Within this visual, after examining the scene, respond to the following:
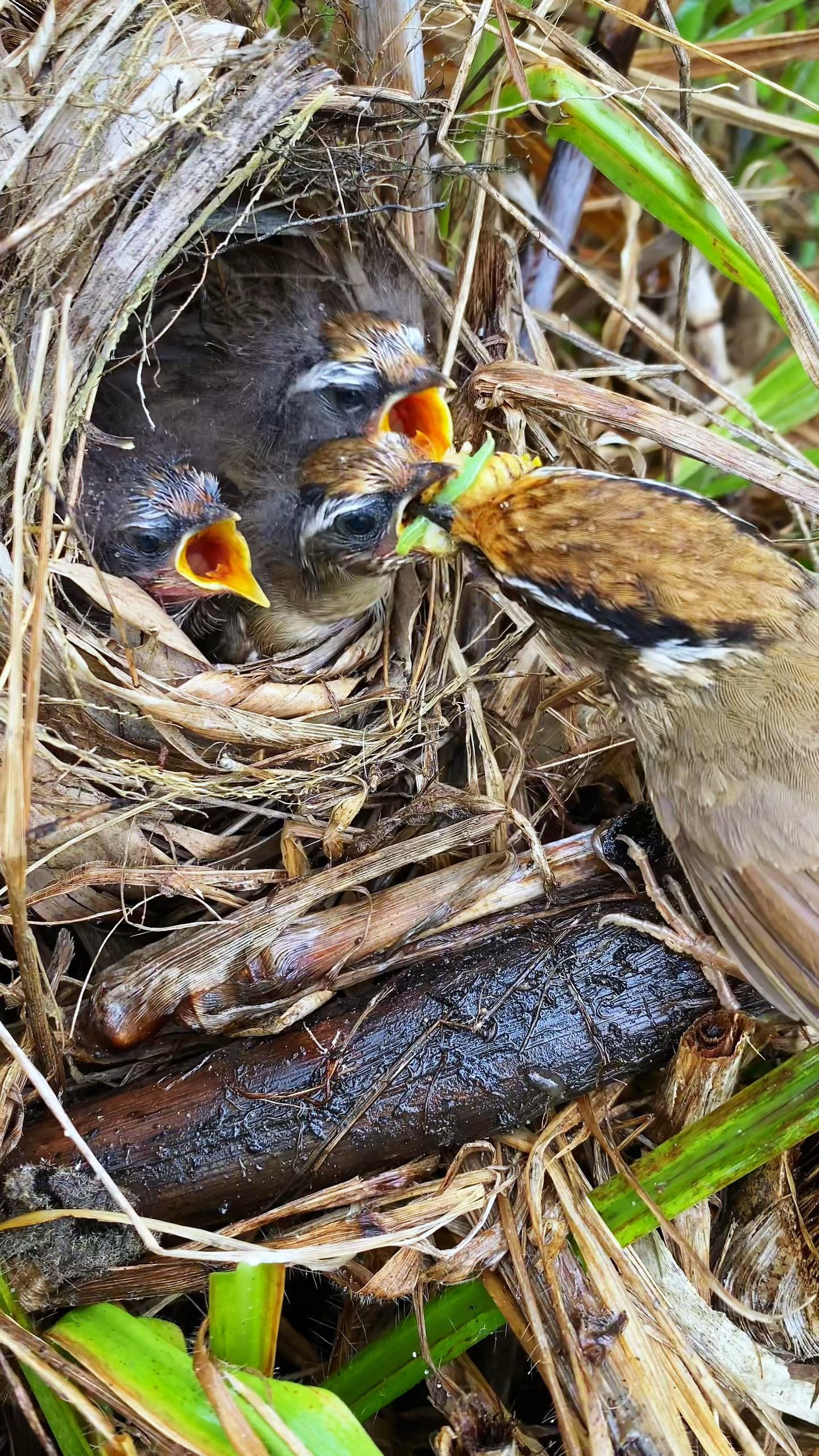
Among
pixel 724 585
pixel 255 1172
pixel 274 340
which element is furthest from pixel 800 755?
pixel 274 340

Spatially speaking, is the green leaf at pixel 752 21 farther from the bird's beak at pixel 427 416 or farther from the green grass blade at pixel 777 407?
the bird's beak at pixel 427 416

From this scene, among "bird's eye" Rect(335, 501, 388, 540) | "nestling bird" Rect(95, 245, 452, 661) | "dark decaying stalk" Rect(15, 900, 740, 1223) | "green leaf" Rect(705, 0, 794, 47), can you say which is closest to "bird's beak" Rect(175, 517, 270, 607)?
"nestling bird" Rect(95, 245, 452, 661)

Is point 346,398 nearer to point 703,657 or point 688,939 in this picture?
point 703,657

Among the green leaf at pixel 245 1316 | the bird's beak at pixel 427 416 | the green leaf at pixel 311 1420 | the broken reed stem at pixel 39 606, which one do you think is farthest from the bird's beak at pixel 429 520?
the green leaf at pixel 311 1420

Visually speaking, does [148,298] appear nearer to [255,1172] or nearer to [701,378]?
[701,378]

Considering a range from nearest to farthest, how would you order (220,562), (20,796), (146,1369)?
(20,796)
(146,1369)
(220,562)

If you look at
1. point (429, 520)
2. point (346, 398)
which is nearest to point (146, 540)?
point (346, 398)

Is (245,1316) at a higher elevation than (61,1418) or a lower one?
higher
